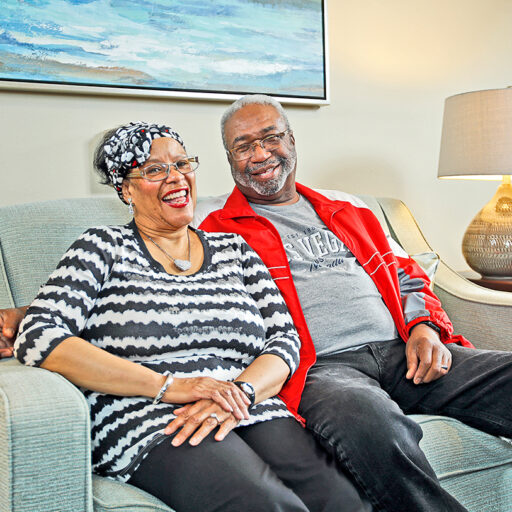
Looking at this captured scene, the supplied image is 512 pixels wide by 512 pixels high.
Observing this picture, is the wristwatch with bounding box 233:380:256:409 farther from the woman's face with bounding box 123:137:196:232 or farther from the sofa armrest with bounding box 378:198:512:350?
the sofa armrest with bounding box 378:198:512:350

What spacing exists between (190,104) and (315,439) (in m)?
1.37

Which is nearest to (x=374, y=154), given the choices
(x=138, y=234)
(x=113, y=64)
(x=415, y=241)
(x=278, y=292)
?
(x=415, y=241)

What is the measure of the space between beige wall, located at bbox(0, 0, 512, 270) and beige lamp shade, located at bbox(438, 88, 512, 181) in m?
0.37

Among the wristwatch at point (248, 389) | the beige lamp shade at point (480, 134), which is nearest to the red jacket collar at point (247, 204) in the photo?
the wristwatch at point (248, 389)

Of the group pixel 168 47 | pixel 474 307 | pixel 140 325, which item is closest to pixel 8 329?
pixel 140 325

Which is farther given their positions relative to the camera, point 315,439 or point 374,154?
point 374,154

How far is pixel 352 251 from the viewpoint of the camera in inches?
68.2

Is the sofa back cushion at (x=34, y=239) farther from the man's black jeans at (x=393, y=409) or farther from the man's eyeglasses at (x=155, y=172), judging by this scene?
the man's black jeans at (x=393, y=409)

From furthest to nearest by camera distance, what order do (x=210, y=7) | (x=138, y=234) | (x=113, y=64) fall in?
(x=210, y=7), (x=113, y=64), (x=138, y=234)

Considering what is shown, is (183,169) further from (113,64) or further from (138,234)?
(113,64)

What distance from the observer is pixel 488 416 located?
1421mm

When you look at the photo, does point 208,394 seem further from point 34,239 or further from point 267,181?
point 267,181

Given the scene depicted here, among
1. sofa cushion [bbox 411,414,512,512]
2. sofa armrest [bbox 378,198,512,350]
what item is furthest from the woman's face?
sofa armrest [bbox 378,198,512,350]

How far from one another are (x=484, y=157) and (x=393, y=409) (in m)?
1.38
